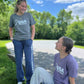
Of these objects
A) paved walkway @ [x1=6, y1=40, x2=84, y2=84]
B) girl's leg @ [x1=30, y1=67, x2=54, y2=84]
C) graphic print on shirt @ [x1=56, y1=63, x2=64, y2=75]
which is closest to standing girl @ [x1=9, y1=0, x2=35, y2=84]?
girl's leg @ [x1=30, y1=67, x2=54, y2=84]

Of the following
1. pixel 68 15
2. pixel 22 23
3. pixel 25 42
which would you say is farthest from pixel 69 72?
pixel 68 15

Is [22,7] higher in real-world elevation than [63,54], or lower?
higher

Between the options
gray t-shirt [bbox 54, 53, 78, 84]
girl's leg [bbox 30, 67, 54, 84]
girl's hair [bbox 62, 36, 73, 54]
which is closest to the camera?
gray t-shirt [bbox 54, 53, 78, 84]

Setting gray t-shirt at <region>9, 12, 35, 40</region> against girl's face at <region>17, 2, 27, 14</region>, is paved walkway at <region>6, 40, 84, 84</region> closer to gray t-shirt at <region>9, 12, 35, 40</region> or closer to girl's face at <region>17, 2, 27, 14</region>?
gray t-shirt at <region>9, 12, 35, 40</region>

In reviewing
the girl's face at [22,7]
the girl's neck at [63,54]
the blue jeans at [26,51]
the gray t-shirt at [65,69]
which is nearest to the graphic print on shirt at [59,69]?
the gray t-shirt at [65,69]

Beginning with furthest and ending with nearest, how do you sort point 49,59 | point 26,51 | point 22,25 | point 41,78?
point 49,59
point 26,51
point 22,25
point 41,78

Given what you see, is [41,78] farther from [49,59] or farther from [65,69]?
[49,59]

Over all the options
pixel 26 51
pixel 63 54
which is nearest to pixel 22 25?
pixel 26 51

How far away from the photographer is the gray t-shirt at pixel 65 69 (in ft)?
5.25

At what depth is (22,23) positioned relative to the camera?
7.98ft

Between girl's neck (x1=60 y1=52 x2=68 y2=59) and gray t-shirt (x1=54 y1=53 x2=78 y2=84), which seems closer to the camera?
gray t-shirt (x1=54 y1=53 x2=78 y2=84)

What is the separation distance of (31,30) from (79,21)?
26.8 m

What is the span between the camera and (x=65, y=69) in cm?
172

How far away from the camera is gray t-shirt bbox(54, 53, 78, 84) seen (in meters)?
1.60
